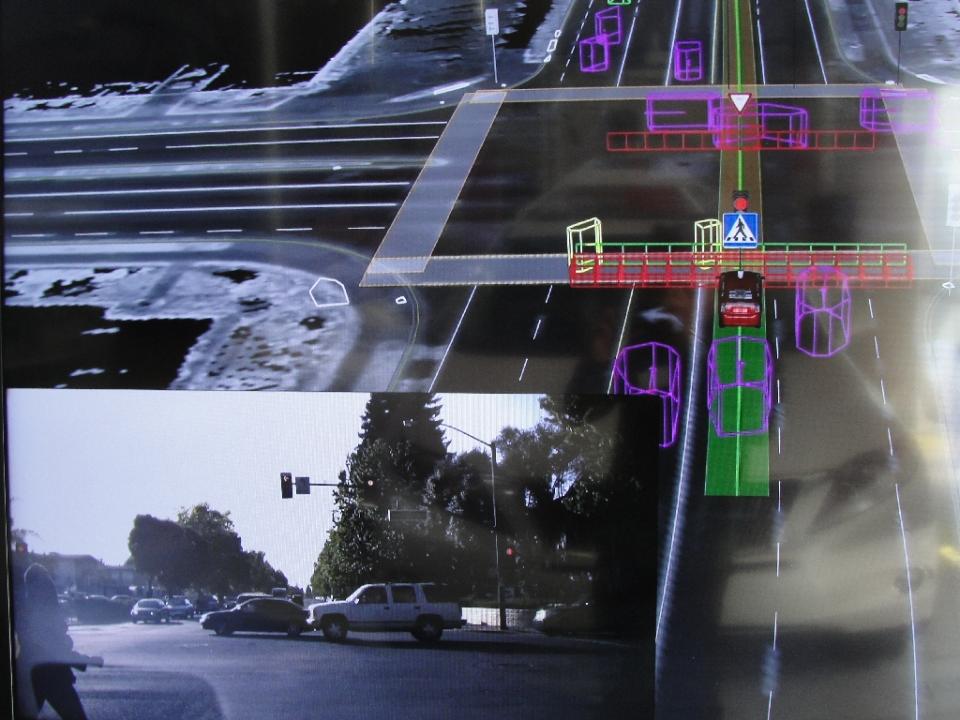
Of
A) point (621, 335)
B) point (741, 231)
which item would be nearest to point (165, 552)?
point (621, 335)

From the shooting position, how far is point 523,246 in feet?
14.0

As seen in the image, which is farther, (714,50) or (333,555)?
(714,50)

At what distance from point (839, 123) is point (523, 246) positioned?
129 cm

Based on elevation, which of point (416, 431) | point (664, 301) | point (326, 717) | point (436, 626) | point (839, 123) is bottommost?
point (326, 717)

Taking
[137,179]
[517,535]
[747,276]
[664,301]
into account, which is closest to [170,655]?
[517,535]

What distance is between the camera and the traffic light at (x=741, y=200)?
4146 mm

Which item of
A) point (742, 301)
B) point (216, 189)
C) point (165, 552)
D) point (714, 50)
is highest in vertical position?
point (714, 50)

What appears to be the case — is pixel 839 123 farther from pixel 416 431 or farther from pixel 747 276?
pixel 416 431

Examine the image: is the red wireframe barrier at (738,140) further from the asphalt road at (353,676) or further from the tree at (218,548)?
the tree at (218,548)

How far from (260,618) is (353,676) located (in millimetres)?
421

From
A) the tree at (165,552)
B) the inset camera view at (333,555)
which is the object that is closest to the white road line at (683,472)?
the inset camera view at (333,555)

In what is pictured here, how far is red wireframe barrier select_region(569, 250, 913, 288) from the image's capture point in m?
4.05

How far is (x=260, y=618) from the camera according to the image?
4180mm

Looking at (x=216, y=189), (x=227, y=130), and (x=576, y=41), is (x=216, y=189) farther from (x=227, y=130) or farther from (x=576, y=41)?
(x=576, y=41)
